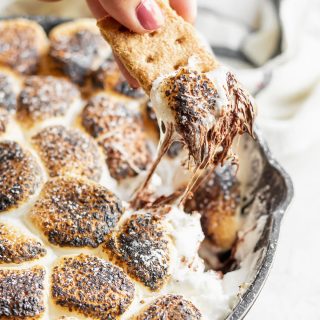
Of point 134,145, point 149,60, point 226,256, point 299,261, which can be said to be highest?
point 149,60

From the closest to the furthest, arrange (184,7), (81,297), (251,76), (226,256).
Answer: (81,297), (184,7), (226,256), (251,76)

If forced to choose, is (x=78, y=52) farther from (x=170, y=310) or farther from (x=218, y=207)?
(x=170, y=310)

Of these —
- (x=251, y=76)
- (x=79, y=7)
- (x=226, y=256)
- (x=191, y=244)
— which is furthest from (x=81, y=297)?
(x=79, y=7)

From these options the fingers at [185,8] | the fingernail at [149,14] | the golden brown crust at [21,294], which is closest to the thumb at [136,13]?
the fingernail at [149,14]

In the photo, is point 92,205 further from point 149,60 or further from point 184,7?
point 184,7

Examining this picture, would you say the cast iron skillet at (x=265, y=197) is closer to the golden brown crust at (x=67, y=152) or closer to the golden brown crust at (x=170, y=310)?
the golden brown crust at (x=170, y=310)

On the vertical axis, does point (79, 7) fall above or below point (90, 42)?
below
